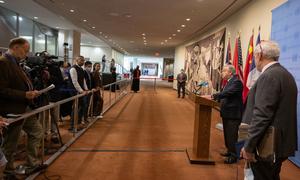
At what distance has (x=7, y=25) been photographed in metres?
11.9

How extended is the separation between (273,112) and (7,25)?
475 inches

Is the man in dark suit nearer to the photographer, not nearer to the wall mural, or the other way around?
the photographer

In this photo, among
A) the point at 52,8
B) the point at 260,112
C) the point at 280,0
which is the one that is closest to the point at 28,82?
the point at 260,112

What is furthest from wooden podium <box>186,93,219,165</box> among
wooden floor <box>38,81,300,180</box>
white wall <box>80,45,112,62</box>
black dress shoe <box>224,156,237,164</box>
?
white wall <box>80,45,112,62</box>

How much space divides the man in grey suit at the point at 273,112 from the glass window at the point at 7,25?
11.5m

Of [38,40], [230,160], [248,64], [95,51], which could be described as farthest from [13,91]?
[95,51]

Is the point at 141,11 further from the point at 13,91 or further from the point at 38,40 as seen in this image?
the point at 38,40

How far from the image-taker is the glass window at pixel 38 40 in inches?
583

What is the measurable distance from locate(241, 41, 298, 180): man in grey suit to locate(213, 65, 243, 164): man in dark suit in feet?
7.25

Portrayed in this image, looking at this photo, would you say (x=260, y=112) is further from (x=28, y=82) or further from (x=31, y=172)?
(x=31, y=172)

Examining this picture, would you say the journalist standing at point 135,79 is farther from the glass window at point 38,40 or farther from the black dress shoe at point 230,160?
the black dress shoe at point 230,160

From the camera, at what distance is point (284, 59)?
5.24m

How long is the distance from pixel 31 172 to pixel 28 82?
1.13 metres

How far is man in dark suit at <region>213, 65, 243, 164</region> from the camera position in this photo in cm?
447
